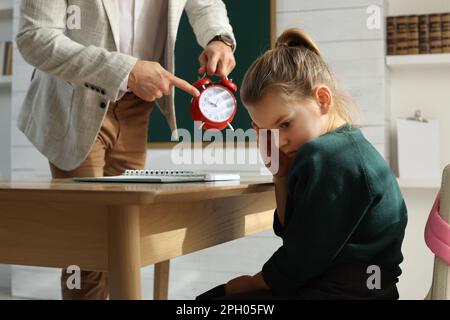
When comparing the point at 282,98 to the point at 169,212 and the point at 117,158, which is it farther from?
the point at 117,158

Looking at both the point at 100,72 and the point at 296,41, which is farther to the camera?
the point at 100,72

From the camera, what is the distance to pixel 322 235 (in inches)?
39.8

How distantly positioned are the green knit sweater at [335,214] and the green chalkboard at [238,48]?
1.93 meters

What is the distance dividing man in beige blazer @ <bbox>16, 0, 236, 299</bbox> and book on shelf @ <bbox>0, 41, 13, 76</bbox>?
1817mm

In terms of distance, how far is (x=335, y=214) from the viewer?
A: 1012 mm

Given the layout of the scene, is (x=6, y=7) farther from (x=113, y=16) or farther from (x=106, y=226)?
(x=106, y=226)

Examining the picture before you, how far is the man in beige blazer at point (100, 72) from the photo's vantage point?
4.91 ft

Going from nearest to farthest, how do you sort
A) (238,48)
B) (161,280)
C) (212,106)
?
(212,106) < (161,280) < (238,48)

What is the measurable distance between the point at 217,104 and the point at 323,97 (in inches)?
12.3

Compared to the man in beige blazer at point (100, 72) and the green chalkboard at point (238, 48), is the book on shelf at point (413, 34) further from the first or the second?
the man in beige blazer at point (100, 72)

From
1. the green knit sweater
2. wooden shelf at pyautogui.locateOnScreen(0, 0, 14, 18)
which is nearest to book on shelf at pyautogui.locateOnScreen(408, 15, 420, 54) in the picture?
the green knit sweater

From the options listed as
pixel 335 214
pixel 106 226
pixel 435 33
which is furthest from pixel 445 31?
pixel 106 226

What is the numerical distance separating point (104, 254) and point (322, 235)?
1.24ft

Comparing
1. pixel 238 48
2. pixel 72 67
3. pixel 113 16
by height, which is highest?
pixel 238 48
